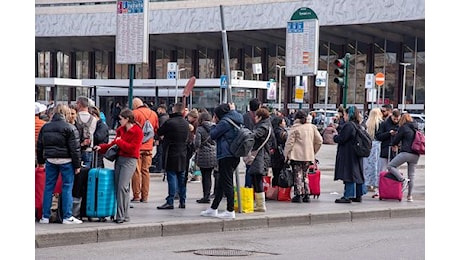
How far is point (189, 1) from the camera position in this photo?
61.6 metres

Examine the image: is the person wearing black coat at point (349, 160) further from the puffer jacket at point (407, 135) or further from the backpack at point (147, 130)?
the backpack at point (147, 130)

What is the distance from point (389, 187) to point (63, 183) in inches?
292

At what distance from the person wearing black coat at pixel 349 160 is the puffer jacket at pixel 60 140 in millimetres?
5923

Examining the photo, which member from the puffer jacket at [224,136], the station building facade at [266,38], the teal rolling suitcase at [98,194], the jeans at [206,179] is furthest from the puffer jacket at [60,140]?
the station building facade at [266,38]

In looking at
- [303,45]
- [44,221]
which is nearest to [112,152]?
[44,221]

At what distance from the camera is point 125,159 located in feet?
39.5

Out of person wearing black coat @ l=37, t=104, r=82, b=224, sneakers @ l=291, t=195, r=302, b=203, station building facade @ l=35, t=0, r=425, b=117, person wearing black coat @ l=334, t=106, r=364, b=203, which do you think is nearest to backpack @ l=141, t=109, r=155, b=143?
person wearing black coat @ l=37, t=104, r=82, b=224

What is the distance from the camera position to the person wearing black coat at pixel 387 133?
1709cm

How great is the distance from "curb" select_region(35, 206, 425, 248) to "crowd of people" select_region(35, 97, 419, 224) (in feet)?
1.15

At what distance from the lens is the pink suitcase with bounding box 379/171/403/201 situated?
16.6 meters
